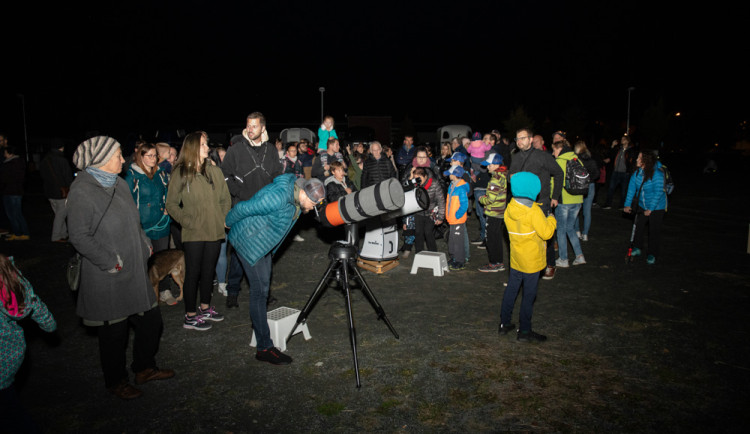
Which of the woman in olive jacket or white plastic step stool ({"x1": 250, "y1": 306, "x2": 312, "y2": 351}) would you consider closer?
white plastic step stool ({"x1": 250, "y1": 306, "x2": 312, "y2": 351})

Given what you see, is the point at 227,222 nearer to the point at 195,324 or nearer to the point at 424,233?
the point at 195,324

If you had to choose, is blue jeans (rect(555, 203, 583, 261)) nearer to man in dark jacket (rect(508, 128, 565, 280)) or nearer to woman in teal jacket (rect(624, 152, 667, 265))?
man in dark jacket (rect(508, 128, 565, 280))

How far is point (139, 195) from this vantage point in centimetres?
571

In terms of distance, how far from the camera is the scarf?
3.51 metres

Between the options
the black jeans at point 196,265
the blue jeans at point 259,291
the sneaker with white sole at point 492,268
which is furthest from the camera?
the sneaker with white sole at point 492,268

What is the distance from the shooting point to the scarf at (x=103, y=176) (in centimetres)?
351

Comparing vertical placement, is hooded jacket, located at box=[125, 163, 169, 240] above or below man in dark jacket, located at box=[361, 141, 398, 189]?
below

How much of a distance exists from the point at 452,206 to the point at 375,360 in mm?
3460

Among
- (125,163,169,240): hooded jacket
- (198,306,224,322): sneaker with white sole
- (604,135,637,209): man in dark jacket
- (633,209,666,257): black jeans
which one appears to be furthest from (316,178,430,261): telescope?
(604,135,637,209): man in dark jacket

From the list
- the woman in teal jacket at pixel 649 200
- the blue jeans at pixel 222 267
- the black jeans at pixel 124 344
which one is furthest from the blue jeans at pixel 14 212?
the woman in teal jacket at pixel 649 200

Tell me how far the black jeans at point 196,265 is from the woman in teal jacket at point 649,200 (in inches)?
259

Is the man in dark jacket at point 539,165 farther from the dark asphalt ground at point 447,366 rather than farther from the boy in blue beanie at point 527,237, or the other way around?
the boy in blue beanie at point 527,237

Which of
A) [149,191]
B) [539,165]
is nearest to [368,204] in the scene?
[149,191]

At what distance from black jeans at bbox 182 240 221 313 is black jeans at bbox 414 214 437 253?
12.0ft
